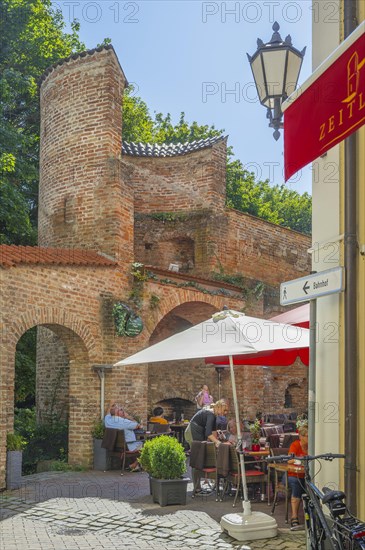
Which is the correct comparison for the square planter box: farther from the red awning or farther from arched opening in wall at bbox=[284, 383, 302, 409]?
arched opening in wall at bbox=[284, 383, 302, 409]

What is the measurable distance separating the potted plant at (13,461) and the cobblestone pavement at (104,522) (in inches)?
8.8

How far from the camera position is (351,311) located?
5.47m

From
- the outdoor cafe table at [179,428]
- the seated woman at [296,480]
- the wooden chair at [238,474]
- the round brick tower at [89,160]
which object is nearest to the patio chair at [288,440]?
the wooden chair at [238,474]

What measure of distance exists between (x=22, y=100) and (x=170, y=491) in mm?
16312

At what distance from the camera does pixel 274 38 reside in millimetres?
6020

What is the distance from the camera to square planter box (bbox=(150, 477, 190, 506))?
27.6 ft

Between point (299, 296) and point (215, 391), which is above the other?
point (299, 296)

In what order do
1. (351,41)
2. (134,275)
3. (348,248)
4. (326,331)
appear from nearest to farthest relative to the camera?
(351,41), (348,248), (326,331), (134,275)

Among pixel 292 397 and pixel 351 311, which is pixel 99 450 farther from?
pixel 292 397

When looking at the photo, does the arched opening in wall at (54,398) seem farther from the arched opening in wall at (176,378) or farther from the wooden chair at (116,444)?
the arched opening in wall at (176,378)

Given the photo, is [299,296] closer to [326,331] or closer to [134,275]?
[326,331]

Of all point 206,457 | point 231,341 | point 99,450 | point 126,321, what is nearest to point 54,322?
point 126,321

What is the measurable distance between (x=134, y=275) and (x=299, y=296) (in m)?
8.33

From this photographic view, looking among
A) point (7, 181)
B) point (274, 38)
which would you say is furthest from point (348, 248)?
point (7, 181)
